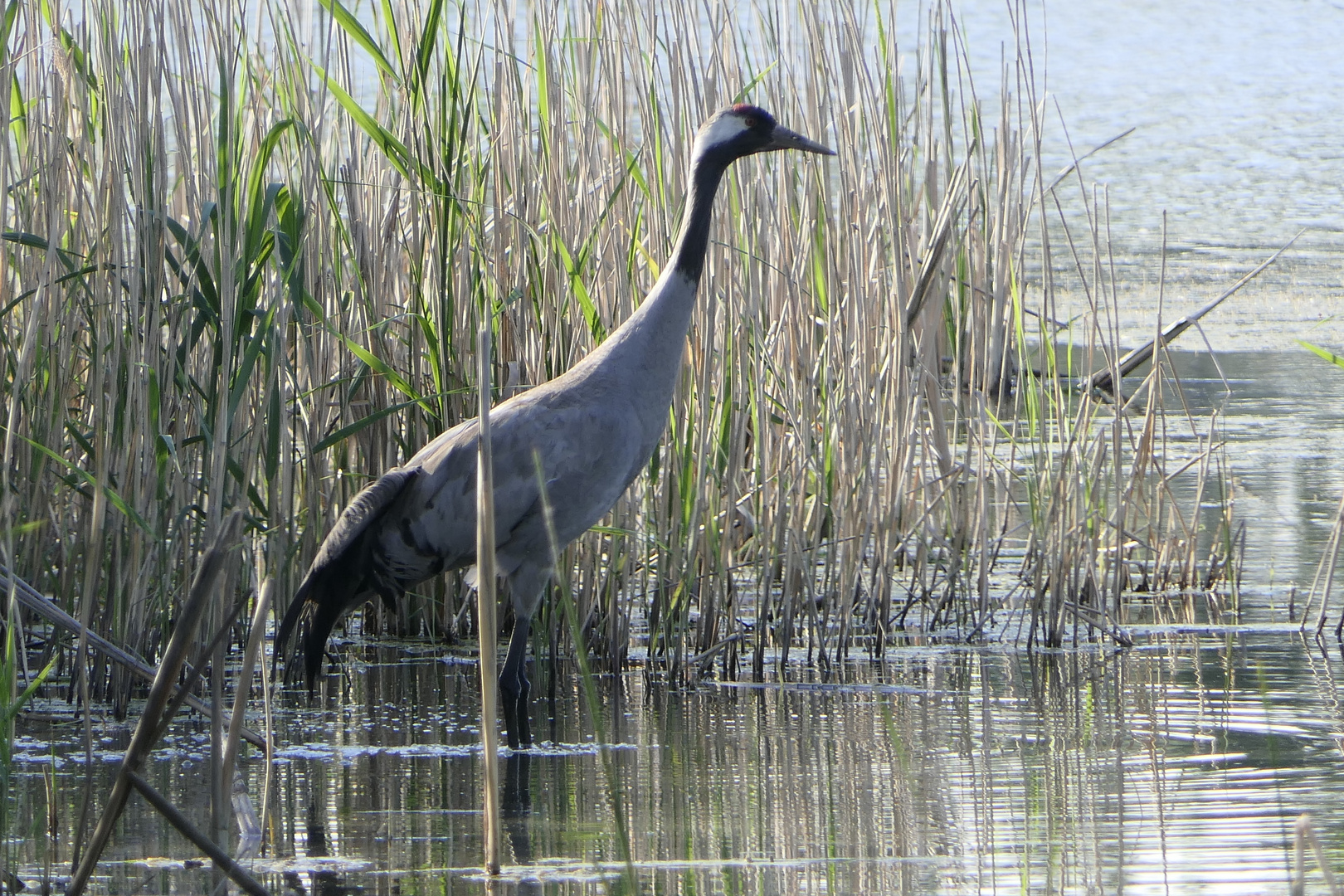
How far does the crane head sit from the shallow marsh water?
1355 mm

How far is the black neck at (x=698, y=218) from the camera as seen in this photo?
14.3 feet

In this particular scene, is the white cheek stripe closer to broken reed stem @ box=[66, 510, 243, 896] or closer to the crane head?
the crane head

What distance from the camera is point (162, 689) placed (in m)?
2.46

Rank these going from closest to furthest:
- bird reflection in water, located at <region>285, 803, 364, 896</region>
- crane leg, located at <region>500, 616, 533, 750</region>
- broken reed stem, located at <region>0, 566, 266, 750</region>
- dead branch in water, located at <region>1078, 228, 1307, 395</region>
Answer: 1. bird reflection in water, located at <region>285, 803, 364, 896</region>
2. broken reed stem, located at <region>0, 566, 266, 750</region>
3. crane leg, located at <region>500, 616, 533, 750</region>
4. dead branch in water, located at <region>1078, 228, 1307, 395</region>

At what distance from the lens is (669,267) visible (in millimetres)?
4367

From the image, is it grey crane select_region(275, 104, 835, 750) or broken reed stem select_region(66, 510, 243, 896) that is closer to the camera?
broken reed stem select_region(66, 510, 243, 896)

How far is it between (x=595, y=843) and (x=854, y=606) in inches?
75.3

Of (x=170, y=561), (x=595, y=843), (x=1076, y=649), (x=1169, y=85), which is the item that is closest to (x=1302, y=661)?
(x=1076, y=649)

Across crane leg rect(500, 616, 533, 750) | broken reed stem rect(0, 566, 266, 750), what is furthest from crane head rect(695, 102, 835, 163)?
broken reed stem rect(0, 566, 266, 750)

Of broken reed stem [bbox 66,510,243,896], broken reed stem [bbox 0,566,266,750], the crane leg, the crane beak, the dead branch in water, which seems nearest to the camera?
broken reed stem [bbox 66,510,243,896]

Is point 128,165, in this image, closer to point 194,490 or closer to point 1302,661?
point 194,490

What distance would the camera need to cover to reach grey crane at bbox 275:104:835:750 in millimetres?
4246

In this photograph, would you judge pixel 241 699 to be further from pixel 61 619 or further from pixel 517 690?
pixel 517 690

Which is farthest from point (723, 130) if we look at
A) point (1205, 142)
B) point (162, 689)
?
point (1205, 142)
